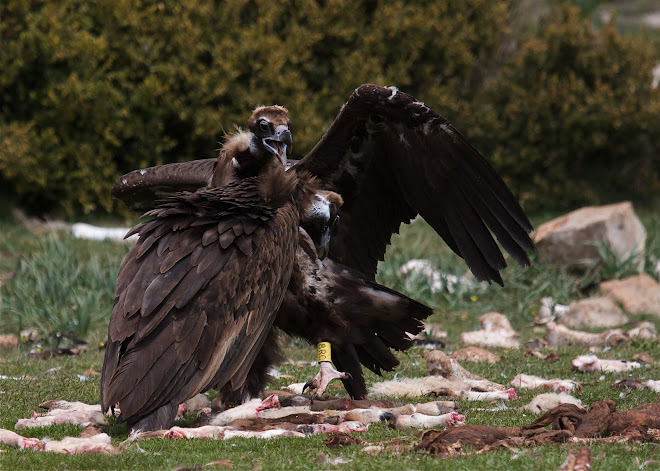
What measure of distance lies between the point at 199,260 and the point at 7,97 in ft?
29.1

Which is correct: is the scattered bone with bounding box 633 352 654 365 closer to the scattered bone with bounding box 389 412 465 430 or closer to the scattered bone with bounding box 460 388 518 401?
the scattered bone with bounding box 460 388 518 401

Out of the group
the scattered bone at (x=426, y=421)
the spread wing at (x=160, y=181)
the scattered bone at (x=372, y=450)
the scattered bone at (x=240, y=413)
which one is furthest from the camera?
the spread wing at (x=160, y=181)

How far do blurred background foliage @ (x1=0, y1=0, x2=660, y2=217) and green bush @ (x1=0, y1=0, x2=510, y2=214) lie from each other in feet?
0.08

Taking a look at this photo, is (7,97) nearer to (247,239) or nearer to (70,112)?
(70,112)

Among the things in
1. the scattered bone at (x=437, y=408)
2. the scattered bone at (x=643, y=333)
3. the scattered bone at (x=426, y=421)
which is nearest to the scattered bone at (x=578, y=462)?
the scattered bone at (x=426, y=421)

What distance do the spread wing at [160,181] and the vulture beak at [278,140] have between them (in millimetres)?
859

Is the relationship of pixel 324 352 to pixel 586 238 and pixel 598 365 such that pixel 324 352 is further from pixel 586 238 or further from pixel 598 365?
pixel 586 238

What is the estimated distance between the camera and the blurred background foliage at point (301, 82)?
41.7 ft

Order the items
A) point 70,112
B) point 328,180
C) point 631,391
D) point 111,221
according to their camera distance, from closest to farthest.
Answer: point 631,391 → point 328,180 → point 70,112 → point 111,221

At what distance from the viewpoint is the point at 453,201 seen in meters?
6.38

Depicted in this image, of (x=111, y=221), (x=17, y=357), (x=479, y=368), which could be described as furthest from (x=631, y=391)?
(x=111, y=221)

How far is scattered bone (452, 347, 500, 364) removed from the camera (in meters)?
7.79

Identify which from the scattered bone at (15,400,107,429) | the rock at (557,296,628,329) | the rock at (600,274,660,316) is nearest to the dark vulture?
the scattered bone at (15,400,107,429)

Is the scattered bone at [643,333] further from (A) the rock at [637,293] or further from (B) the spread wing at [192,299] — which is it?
(B) the spread wing at [192,299]
